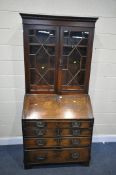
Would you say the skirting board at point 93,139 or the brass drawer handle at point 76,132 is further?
the skirting board at point 93,139

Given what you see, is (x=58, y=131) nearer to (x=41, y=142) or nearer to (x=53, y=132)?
(x=53, y=132)

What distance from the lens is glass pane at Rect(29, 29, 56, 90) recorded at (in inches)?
86.7

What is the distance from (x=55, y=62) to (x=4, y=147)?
158 cm

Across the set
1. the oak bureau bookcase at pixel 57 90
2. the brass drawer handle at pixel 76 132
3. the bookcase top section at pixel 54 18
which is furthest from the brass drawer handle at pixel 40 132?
the bookcase top section at pixel 54 18

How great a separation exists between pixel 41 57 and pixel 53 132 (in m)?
0.97

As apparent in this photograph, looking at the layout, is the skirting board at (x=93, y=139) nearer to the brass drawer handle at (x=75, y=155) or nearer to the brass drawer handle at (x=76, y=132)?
the brass drawer handle at (x=75, y=155)

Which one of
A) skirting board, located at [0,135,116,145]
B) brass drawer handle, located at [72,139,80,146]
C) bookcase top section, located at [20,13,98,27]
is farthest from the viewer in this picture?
skirting board, located at [0,135,116,145]

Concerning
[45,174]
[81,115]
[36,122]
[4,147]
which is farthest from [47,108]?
[4,147]

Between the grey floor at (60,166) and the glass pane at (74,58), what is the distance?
1.12 meters

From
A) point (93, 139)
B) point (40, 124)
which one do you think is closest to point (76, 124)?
point (40, 124)

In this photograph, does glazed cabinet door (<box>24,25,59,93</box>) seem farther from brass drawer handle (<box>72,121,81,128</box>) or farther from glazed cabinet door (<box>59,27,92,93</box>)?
brass drawer handle (<box>72,121,81,128</box>)

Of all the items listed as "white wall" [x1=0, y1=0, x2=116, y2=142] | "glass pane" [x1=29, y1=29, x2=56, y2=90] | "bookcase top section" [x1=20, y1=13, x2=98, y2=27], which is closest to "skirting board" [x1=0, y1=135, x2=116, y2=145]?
"white wall" [x1=0, y1=0, x2=116, y2=142]

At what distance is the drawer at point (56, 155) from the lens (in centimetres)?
231

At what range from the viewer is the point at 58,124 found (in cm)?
217
